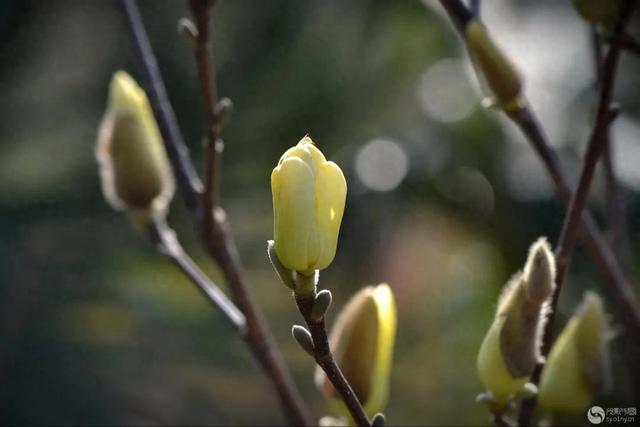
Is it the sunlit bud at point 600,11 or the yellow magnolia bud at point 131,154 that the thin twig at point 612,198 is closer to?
the sunlit bud at point 600,11

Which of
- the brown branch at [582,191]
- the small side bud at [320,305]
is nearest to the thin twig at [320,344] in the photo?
the small side bud at [320,305]

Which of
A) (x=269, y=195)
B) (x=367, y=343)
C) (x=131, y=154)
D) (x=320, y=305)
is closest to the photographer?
(x=320, y=305)

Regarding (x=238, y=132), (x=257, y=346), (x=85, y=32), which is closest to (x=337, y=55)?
(x=238, y=132)

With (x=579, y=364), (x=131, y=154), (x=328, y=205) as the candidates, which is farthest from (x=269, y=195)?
(x=328, y=205)

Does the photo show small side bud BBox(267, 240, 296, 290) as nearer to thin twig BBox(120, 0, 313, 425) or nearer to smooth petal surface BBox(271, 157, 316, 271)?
smooth petal surface BBox(271, 157, 316, 271)

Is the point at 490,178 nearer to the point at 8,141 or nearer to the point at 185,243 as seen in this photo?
the point at 185,243

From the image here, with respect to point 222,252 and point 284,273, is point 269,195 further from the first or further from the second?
point 284,273

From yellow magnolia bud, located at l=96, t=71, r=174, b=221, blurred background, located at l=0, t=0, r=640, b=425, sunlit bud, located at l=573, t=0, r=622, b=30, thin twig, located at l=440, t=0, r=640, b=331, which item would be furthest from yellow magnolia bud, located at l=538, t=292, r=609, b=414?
blurred background, located at l=0, t=0, r=640, b=425

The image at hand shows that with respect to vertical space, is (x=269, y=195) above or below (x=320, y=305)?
below

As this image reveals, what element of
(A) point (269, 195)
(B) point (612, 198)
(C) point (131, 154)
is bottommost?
(A) point (269, 195)
